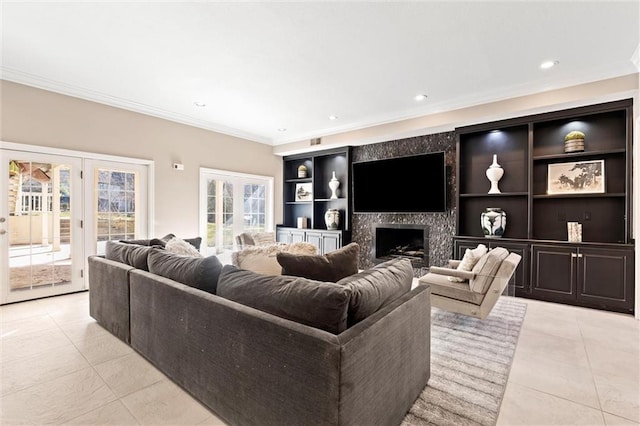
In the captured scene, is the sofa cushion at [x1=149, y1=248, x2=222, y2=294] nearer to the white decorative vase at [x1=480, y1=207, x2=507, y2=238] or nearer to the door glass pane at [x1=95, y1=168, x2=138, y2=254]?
the door glass pane at [x1=95, y1=168, x2=138, y2=254]

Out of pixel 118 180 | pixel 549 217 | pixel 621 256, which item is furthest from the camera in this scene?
pixel 118 180

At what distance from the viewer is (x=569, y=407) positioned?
178cm

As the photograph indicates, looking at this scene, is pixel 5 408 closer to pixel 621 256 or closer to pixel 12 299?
pixel 12 299

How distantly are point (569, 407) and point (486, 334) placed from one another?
3.47ft

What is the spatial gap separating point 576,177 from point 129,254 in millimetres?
5245

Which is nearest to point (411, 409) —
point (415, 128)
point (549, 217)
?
point (549, 217)

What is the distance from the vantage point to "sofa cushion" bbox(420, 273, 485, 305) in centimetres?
288

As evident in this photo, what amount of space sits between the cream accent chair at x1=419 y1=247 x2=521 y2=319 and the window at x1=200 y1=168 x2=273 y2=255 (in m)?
4.06

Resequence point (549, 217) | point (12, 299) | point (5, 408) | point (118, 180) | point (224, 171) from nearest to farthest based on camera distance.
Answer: point (5, 408) < point (12, 299) < point (549, 217) < point (118, 180) < point (224, 171)

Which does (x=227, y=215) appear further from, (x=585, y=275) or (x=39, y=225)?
(x=585, y=275)

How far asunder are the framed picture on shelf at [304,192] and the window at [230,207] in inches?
24.6

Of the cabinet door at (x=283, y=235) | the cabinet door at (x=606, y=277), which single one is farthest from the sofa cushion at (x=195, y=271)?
the cabinet door at (x=283, y=235)

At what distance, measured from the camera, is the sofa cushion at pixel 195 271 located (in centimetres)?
190

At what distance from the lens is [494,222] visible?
429 cm
